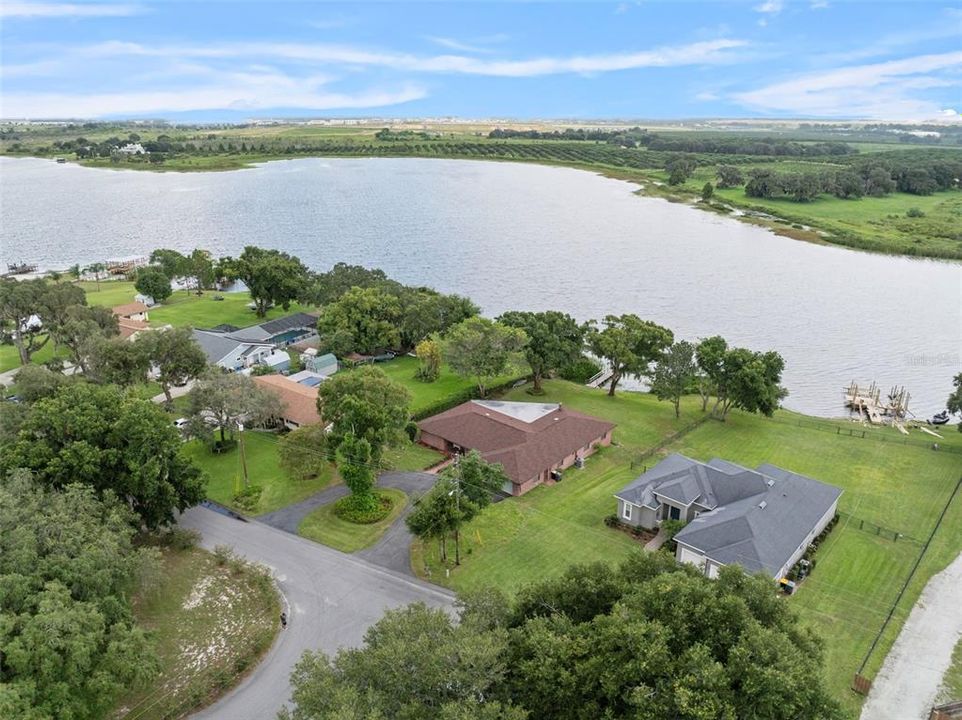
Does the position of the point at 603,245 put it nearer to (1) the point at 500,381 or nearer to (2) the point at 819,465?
(1) the point at 500,381

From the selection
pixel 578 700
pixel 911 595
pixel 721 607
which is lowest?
pixel 911 595

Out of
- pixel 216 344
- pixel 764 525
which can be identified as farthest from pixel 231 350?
pixel 764 525

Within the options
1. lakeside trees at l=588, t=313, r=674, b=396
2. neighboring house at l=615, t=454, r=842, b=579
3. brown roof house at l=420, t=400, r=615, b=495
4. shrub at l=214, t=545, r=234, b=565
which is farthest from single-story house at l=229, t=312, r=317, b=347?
neighboring house at l=615, t=454, r=842, b=579

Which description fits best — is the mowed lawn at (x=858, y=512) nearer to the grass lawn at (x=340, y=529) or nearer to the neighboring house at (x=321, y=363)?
the grass lawn at (x=340, y=529)

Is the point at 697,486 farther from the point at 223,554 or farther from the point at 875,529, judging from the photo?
the point at 223,554

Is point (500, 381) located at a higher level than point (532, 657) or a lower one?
lower

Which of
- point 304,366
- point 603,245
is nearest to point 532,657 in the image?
point 304,366

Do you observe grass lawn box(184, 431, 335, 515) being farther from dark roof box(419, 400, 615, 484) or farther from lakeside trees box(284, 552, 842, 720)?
lakeside trees box(284, 552, 842, 720)

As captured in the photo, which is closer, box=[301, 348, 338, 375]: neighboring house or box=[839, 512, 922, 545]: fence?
box=[839, 512, 922, 545]: fence
